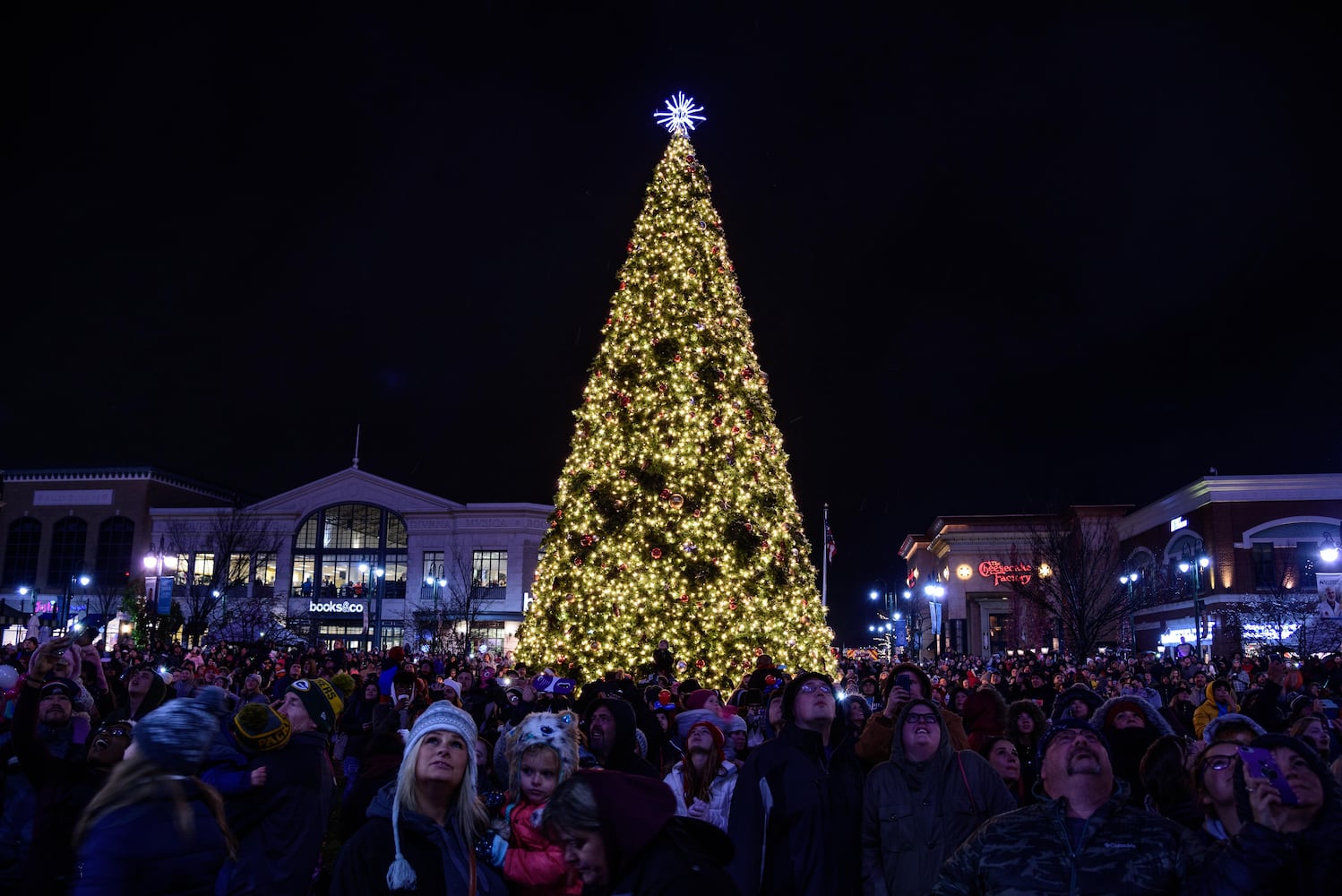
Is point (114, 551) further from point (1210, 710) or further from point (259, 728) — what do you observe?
point (259, 728)

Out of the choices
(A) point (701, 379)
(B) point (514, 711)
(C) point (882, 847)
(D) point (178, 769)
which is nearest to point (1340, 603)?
(A) point (701, 379)

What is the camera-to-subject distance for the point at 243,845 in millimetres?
5484

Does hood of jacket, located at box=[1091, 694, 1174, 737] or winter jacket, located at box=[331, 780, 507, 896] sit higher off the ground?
hood of jacket, located at box=[1091, 694, 1174, 737]

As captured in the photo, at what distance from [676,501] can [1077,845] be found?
15.6 metres

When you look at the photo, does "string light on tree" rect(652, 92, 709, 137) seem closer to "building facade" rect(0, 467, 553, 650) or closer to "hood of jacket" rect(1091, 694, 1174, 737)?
"hood of jacket" rect(1091, 694, 1174, 737)

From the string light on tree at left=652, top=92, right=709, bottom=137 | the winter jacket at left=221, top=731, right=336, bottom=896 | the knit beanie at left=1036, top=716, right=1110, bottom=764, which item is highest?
the string light on tree at left=652, top=92, right=709, bottom=137

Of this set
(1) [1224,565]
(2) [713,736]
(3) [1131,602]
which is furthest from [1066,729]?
(1) [1224,565]

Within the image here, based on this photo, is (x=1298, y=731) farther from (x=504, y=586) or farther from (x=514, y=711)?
(x=504, y=586)

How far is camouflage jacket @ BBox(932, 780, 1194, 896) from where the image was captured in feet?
12.3

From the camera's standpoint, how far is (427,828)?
13.3ft

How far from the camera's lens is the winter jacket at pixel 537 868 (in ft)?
14.0

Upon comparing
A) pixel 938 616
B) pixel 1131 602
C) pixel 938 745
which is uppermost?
pixel 1131 602

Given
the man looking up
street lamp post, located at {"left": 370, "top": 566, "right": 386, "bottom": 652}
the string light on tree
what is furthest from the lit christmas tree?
street lamp post, located at {"left": 370, "top": 566, "right": 386, "bottom": 652}

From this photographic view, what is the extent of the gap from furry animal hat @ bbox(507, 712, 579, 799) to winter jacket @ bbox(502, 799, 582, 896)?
0.40 m
